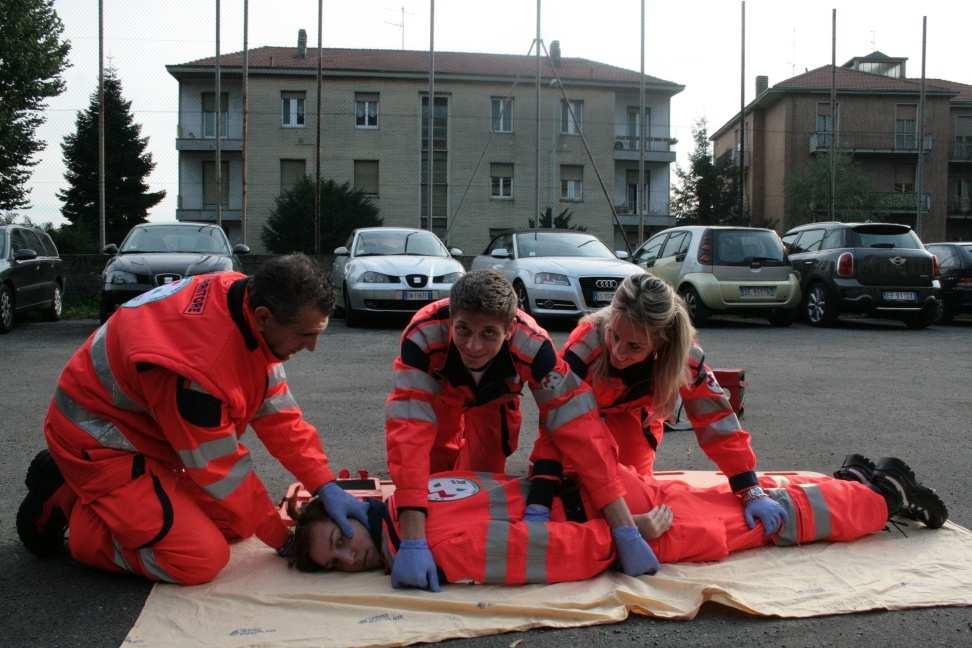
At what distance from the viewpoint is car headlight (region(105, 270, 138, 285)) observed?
1178 cm

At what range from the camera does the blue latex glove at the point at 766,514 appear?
3820 mm

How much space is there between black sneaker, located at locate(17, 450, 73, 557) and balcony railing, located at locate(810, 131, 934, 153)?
4740 cm

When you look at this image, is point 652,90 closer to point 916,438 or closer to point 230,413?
point 916,438

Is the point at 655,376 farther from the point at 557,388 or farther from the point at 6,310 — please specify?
the point at 6,310

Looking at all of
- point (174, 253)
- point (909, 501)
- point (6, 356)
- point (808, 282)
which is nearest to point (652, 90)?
point (808, 282)

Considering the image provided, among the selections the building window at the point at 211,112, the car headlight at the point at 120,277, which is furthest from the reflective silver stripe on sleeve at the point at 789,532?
the building window at the point at 211,112

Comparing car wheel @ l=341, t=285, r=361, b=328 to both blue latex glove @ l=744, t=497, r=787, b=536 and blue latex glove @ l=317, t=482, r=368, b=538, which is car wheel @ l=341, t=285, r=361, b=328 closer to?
blue latex glove @ l=317, t=482, r=368, b=538

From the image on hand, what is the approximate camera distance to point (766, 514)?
3.82 meters

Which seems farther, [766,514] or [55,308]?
[55,308]

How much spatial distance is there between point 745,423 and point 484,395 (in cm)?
332

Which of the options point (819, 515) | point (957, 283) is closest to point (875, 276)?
point (957, 283)

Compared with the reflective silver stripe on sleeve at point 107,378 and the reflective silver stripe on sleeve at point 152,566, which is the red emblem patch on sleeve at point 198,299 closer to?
the reflective silver stripe on sleeve at point 107,378

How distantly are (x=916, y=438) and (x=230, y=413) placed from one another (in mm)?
4748

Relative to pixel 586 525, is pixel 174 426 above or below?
above
